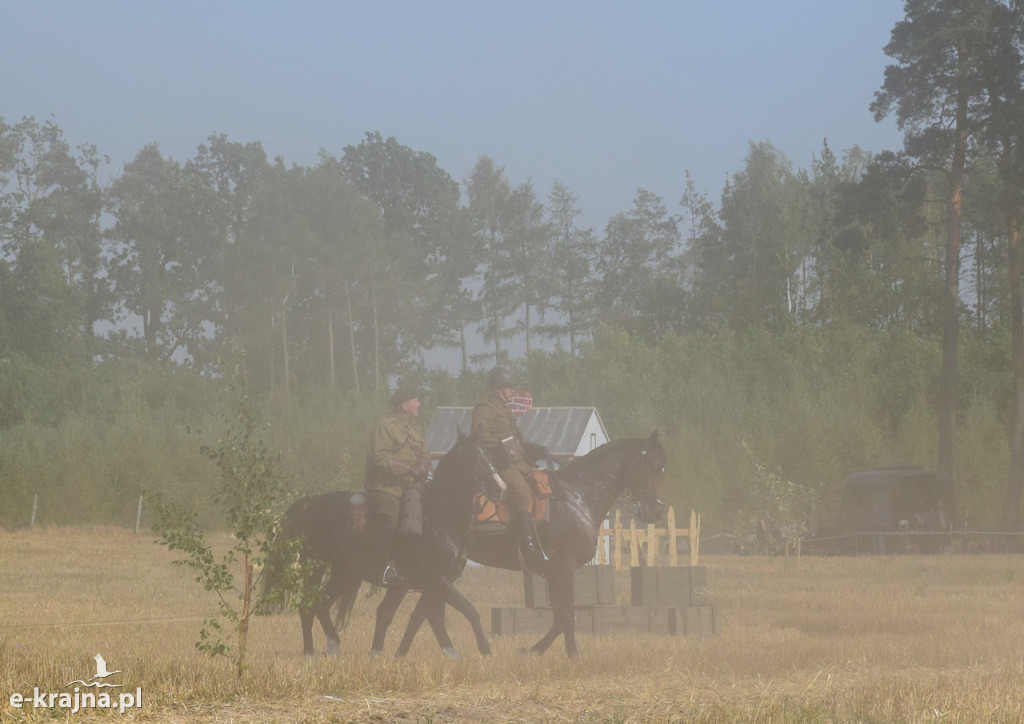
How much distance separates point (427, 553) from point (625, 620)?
383 cm

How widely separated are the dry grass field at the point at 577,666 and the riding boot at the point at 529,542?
0.91m

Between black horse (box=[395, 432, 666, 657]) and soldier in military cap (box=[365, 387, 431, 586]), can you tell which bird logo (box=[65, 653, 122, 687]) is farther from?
black horse (box=[395, 432, 666, 657])

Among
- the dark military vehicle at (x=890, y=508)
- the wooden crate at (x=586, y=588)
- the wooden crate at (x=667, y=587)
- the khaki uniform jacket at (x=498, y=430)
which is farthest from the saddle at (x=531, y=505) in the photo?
the dark military vehicle at (x=890, y=508)

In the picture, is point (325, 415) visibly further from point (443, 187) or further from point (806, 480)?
point (443, 187)

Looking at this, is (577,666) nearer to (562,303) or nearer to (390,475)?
(390,475)

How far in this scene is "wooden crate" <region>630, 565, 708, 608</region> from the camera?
16.1 metres

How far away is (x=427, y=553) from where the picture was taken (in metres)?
13.0

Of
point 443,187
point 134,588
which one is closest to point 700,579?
point 134,588

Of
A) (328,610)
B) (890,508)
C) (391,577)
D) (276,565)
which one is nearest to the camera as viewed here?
(276,565)

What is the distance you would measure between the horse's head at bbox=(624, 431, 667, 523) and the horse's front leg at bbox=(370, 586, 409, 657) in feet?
9.34

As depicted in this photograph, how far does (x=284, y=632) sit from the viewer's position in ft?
52.7

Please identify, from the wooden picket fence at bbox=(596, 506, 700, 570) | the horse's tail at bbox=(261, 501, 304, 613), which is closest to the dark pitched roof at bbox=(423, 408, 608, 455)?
the wooden picket fence at bbox=(596, 506, 700, 570)


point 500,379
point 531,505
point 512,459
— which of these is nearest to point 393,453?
point 512,459

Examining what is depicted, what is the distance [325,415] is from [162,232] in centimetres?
2068
